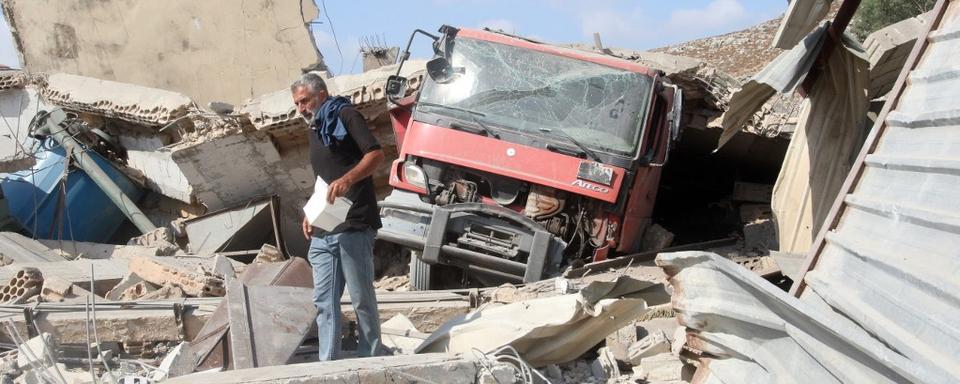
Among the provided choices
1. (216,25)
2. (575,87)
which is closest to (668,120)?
(575,87)

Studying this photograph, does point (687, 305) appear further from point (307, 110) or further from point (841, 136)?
point (841, 136)

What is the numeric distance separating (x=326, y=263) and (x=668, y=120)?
3786 mm

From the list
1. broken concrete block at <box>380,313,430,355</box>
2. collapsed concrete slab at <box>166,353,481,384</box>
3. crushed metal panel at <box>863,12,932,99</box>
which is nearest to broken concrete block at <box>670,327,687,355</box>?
collapsed concrete slab at <box>166,353,481,384</box>

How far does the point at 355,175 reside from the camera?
447cm

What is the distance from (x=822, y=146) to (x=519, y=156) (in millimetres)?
2413

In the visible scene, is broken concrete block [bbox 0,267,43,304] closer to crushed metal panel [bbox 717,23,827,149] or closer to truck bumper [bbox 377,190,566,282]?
truck bumper [bbox 377,190,566,282]

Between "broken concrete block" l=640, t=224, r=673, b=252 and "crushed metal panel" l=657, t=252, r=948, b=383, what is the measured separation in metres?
4.73

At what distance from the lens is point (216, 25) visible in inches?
548

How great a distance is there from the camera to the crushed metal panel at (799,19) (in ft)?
21.4

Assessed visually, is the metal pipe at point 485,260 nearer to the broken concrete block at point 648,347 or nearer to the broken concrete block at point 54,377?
the broken concrete block at point 648,347

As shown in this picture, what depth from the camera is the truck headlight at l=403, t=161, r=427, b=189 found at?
745 centimetres

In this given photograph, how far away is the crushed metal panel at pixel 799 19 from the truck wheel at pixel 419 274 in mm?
3108

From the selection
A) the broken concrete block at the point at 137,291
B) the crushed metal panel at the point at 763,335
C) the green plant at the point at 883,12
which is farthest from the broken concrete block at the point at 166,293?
the green plant at the point at 883,12

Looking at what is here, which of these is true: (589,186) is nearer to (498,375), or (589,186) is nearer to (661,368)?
(661,368)
